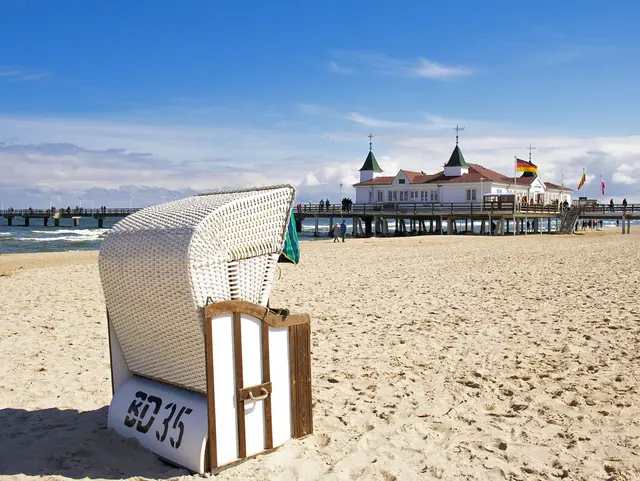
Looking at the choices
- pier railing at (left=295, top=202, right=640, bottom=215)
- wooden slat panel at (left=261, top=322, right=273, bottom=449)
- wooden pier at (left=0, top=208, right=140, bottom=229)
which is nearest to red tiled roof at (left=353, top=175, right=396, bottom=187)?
pier railing at (left=295, top=202, right=640, bottom=215)

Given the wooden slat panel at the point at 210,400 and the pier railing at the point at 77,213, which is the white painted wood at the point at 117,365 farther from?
the pier railing at the point at 77,213

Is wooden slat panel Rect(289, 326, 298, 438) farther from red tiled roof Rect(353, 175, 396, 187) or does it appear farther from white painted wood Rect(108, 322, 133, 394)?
red tiled roof Rect(353, 175, 396, 187)

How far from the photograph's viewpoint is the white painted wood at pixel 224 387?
3.67m

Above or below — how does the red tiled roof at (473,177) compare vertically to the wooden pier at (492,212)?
above

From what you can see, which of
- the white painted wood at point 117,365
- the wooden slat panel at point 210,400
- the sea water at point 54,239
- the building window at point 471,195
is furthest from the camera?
the building window at point 471,195

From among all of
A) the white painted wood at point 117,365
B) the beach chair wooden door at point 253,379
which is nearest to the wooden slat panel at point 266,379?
the beach chair wooden door at point 253,379

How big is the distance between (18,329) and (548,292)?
8.74m

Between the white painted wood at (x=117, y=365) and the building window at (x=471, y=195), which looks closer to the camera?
the white painted wood at (x=117, y=365)

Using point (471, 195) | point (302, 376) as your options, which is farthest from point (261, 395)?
point (471, 195)

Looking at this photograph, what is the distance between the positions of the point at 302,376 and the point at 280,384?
196 millimetres

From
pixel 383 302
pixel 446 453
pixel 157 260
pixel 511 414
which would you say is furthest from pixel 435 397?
pixel 383 302

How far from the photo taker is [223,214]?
3.81 metres

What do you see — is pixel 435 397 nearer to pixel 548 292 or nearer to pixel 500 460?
pixel 500 460

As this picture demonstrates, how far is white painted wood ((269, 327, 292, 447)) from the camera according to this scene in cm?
403
